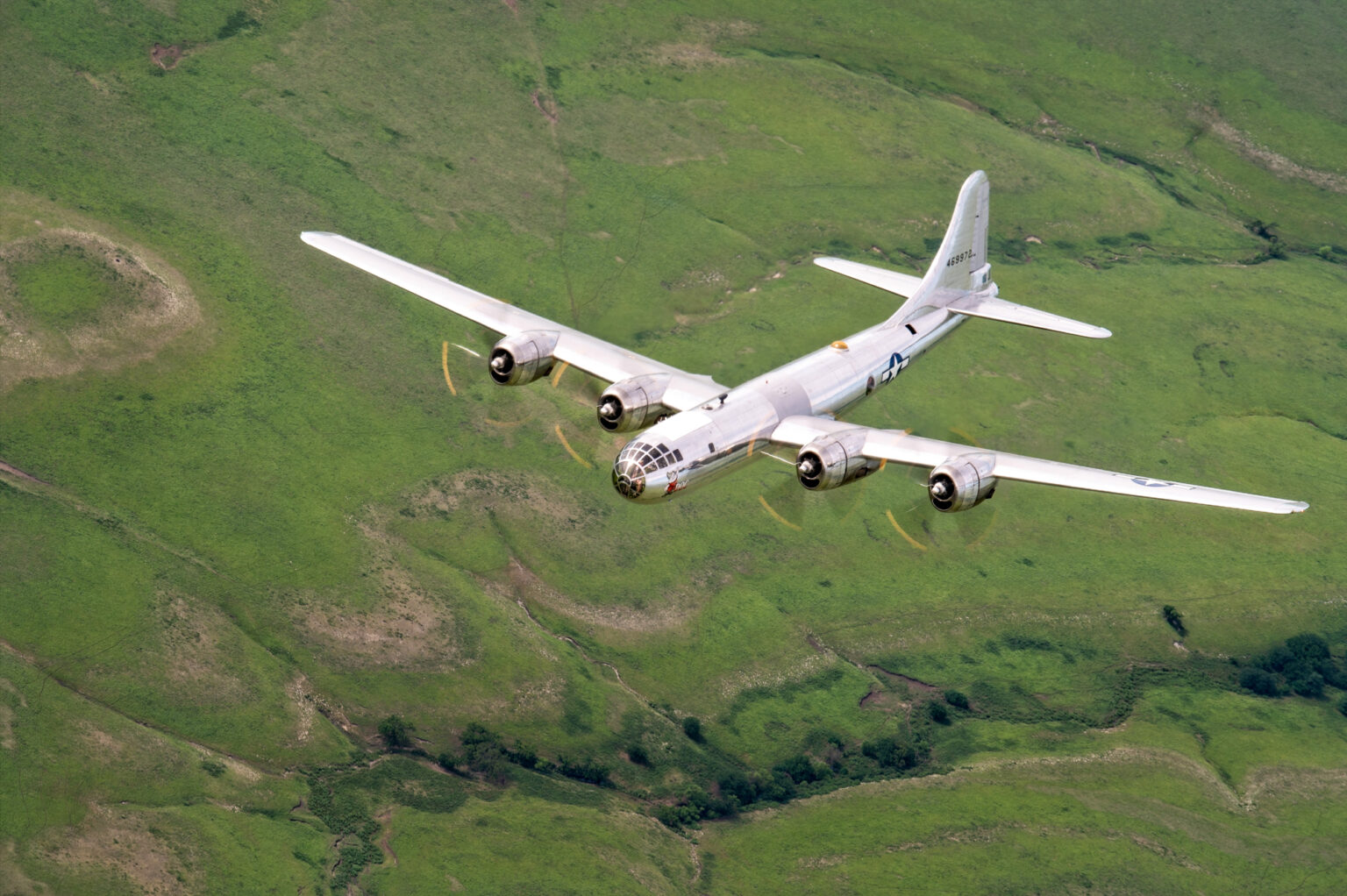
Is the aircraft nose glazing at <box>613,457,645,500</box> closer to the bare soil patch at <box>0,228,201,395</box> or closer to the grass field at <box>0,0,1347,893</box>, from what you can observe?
the grass field at <box>0,0,1347,893</box>

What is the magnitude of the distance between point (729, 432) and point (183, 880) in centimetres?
3725

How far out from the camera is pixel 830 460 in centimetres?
5781

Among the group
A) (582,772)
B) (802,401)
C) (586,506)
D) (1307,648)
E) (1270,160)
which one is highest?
(802,401)

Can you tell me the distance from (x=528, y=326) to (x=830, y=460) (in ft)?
56.8

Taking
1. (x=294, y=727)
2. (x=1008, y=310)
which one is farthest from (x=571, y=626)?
(x=1008, y=310)

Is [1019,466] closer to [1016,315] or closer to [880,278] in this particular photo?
[1016,315]

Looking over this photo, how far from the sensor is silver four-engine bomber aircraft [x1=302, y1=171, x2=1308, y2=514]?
5747cm

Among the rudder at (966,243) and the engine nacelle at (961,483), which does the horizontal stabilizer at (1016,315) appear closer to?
the rudder at (966,243)

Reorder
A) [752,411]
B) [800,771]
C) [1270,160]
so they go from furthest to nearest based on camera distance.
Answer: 1. [1270,160]
2. [800,771]
3. [752,411]

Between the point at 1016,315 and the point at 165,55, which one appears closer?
the point at 1016,315

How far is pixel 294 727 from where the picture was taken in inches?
3091

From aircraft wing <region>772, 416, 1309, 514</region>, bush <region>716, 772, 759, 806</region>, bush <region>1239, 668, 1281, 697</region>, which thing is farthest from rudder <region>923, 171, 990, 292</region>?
bush <region>1239, 668, 1281, 697</region>

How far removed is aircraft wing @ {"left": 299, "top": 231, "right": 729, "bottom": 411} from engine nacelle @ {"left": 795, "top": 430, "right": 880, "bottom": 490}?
19.1 feet

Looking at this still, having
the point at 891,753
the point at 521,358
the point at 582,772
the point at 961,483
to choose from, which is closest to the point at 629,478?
the point at 521,358
